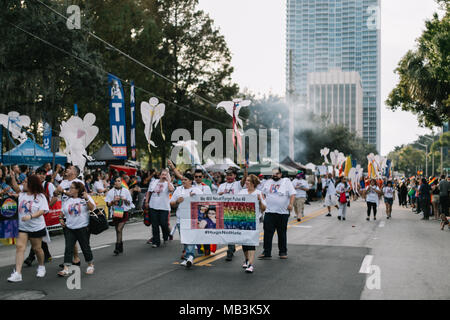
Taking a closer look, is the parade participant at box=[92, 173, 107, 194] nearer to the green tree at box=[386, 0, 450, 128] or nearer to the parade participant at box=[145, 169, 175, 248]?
the parade participant at box=[145, 169, 175, 248]

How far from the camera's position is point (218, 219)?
873 cm

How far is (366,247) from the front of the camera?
1141 centimetres

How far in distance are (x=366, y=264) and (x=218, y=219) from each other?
113 inches

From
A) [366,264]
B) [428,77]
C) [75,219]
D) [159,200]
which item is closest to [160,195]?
[159,200]

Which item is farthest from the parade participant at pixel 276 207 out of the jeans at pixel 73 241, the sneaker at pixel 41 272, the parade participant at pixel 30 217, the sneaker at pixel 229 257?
the parade participant at pixel 30 217

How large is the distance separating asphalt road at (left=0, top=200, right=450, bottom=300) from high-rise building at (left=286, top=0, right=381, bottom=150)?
2196 inches

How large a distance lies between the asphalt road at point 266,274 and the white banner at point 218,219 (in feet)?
1.83

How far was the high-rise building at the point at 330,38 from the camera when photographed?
85.3 metres

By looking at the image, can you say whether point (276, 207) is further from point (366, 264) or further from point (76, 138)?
point (76, 138)

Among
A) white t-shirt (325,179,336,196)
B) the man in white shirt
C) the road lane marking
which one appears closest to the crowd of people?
the road lane marking
